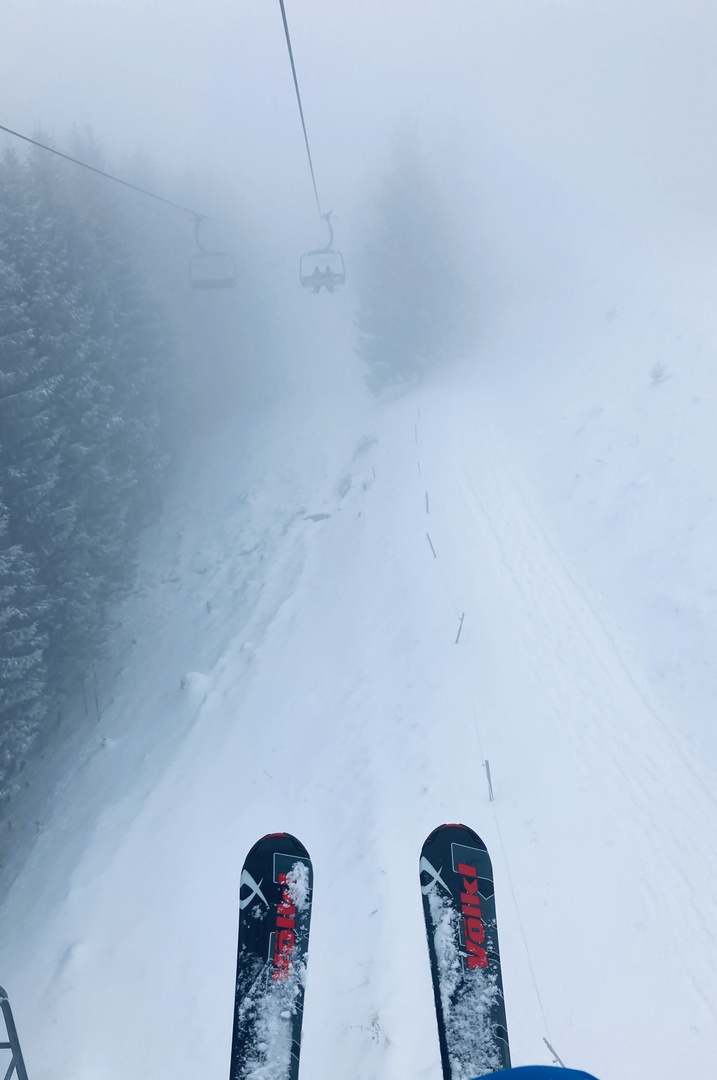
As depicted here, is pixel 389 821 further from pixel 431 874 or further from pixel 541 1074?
pixel 541 1074

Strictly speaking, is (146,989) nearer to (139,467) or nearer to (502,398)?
(139,467)

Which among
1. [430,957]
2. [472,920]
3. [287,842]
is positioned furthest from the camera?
[287,842]

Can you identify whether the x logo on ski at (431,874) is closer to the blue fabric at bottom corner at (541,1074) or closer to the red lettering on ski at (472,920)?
the red lettering on ski at (472,920)

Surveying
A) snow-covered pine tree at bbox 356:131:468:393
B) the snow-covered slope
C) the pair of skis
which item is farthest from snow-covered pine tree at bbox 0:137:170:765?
snow-covered pine tree at bbox 356:131:468:393

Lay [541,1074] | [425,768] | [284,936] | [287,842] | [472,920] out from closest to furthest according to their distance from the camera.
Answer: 1. [541,1074]
2. [472,920]
3. [284,936]
4. [287,842]
5. [425,768]

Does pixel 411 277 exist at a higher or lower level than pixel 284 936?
higher

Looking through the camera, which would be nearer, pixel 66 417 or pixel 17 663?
pixel 17 663

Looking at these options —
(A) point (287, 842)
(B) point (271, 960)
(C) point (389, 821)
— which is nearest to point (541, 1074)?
(B) point (271, 960)
